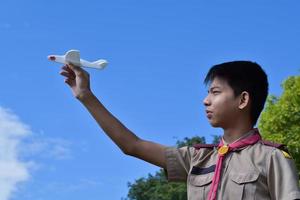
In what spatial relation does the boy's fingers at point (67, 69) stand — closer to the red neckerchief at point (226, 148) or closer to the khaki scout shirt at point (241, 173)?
the khaki scout shirt at point (241, 173)

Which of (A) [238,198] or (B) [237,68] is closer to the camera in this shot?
(A) [238,198]

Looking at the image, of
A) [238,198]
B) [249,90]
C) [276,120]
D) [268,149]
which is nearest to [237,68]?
[249,90]

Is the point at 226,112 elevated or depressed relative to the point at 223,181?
elevated

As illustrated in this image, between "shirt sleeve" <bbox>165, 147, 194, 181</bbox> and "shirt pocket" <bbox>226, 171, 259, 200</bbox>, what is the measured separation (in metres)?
0.30

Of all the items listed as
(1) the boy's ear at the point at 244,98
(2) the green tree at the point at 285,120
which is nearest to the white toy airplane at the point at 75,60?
(1) the boy's ear at the point at 244,98

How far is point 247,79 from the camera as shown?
11.5 feet

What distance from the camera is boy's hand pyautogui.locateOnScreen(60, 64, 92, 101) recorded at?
3.38m

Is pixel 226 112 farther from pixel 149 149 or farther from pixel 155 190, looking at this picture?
pixel 155 190

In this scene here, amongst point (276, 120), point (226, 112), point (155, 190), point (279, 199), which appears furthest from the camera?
point (155, 190)

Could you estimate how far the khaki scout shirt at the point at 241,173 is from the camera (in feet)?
10.6

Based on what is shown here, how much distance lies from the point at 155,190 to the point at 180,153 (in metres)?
39.6

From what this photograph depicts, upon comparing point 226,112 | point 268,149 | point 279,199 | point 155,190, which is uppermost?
point 155,190

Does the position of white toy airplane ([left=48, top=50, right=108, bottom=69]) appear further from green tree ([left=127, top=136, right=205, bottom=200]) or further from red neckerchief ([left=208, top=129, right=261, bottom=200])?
green tree ([left=127, top=136, right=205, bottom=200])

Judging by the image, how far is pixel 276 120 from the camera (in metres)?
22.6
